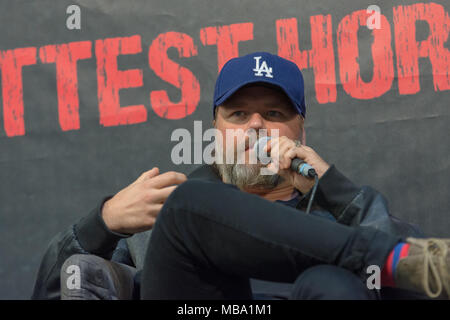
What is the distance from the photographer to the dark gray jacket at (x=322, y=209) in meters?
1.38

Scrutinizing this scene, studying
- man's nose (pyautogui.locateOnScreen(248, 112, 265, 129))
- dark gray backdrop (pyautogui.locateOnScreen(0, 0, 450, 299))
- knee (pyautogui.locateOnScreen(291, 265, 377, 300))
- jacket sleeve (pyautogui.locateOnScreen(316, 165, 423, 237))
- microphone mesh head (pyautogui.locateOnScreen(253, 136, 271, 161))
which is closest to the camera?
knee (pyautogui.locateOnScreen(291, 265, 377, 300))

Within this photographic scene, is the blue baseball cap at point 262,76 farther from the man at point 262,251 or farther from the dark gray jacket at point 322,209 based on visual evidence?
the man at point 262,251

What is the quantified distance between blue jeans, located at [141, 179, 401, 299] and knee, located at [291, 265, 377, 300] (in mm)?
29

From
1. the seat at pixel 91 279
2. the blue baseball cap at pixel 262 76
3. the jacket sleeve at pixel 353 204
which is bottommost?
the seat at pixel 91 279

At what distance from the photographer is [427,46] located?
2.14 metres

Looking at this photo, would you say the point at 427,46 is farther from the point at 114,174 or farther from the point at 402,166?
the point at 114,174

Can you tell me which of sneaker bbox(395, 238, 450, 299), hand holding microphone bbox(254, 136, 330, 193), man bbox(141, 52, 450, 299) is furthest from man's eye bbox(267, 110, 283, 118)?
sneaker bbox(395, 238, 450, 299)

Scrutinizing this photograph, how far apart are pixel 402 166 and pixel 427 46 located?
1.51ft

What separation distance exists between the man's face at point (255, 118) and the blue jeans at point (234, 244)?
2.34 feet

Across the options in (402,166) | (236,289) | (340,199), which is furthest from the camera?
(402,166)

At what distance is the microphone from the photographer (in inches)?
58.5

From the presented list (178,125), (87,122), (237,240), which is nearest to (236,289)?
(237,240)

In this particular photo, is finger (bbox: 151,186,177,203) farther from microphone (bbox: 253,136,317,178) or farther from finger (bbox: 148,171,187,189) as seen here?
microphone (bbox: 253,136,317,178)

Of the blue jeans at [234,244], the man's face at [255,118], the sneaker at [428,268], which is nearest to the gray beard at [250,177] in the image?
the man's face at [255,118]
